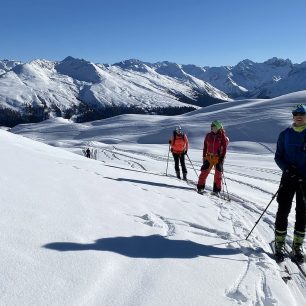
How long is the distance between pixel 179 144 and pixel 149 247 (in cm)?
1135

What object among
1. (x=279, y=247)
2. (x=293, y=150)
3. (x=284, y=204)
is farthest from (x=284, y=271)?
(x=293, y=150)

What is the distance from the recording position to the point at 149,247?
19.6 ft

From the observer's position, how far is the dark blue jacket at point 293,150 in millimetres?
6789

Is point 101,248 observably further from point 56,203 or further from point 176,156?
point 176,156

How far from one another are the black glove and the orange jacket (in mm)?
10255

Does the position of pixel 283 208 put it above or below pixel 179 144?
below

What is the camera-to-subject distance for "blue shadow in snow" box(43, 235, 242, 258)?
17.3ft

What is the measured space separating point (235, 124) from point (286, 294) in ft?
285

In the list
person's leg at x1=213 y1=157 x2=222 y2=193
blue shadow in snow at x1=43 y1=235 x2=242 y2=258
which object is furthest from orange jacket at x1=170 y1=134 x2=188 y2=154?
blue shadow in snow at x1=43 y1=235 x2=242 y2=258

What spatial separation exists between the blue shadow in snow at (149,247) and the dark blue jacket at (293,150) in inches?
62.8

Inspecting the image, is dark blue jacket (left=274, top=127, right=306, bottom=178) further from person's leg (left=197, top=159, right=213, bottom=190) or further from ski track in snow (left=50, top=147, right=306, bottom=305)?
person's leg (left=197, top=159, right=213, bottom=190)

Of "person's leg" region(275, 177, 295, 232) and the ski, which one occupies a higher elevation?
"person's leg" region(275, 177, 295, 232)

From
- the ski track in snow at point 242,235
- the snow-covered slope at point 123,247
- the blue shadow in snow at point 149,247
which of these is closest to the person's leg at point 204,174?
the ski track in snow at point 242,235

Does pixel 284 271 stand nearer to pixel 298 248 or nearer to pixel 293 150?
pixel 298 248
